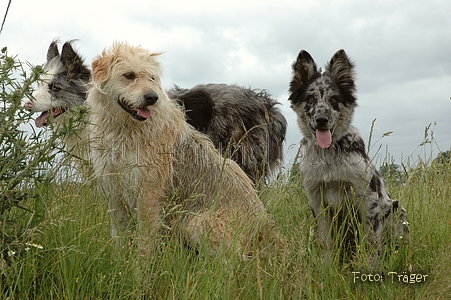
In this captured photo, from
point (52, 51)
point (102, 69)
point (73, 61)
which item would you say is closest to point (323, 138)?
point (102, 69)

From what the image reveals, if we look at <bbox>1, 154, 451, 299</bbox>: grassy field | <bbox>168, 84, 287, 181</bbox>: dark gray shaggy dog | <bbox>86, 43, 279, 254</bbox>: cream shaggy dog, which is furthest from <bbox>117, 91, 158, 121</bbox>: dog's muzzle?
<bbox>168, 84, 287, 181</bbox>: dark gray shaggy dog

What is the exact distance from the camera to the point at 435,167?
6086 millimetres

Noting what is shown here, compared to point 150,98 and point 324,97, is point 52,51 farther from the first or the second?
point 324,97

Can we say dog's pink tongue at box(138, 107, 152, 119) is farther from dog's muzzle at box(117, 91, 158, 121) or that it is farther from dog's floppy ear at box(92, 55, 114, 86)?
dog's floppy ear at box(92, 55, 114, 86)

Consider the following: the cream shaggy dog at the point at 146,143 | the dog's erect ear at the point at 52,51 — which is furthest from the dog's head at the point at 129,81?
the dog's erect ear at the point at 52,51

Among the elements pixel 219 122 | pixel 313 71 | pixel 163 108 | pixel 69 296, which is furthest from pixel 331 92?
pixel 69 296

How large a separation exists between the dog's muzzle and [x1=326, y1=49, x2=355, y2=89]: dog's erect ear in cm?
183

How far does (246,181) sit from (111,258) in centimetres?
216

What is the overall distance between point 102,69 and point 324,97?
2.28 m

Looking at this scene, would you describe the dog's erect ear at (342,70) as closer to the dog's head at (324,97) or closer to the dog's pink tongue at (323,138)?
the dog's head at (324,97)

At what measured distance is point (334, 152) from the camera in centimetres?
472

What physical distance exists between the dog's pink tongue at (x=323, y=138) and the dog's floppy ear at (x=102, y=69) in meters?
2.19

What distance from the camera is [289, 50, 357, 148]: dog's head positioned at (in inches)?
187

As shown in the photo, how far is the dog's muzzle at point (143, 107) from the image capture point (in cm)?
481
